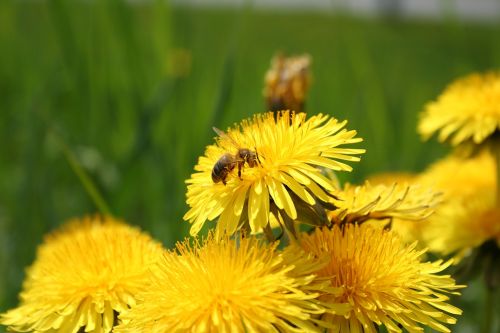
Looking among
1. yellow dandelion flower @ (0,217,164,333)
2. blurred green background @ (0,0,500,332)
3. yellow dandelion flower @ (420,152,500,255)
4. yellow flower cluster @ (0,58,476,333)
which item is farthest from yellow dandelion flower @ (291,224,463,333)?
blurred green background @ (0,0,500,332)

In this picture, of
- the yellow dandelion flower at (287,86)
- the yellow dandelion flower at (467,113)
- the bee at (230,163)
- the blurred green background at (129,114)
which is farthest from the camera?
the blurred green background at (129,114)

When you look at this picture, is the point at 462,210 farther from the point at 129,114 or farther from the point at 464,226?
the point at 129,114

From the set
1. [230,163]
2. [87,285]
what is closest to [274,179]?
[230,163]

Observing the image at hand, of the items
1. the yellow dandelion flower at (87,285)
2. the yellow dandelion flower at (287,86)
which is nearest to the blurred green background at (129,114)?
the yellow dandelion flower at (287,86)

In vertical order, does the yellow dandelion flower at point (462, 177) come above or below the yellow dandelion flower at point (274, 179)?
above

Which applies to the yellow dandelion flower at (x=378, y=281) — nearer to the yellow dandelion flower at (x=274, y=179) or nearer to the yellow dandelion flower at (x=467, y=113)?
the yellow dandelion flower at (x=274, y=179)

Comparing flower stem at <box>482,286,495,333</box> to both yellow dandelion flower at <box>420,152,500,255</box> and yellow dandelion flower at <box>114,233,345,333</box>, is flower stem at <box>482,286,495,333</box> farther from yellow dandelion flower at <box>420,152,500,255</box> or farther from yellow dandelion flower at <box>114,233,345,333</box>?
yellow dandelion flower at <box>114,233,345,333</box>

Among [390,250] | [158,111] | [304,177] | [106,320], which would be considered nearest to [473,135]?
[390,250]
